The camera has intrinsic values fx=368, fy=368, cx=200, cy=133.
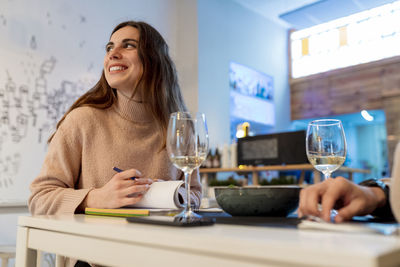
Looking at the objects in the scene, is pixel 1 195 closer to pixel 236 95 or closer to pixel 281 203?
pixel 281 203

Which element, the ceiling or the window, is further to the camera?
the window

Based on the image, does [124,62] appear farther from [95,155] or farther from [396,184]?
[396,184]

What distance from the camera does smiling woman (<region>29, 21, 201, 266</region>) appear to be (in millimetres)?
1200

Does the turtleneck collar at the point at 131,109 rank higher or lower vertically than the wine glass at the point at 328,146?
higher

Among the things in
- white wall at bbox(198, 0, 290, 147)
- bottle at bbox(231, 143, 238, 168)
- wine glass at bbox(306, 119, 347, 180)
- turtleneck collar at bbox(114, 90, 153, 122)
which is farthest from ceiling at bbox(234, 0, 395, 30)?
wine glass at bbox(306, 119, 347, 180)

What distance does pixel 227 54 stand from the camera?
195 inches

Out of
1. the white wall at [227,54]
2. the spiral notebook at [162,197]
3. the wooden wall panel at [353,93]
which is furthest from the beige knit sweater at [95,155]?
the wooden wall panel at [353,93]

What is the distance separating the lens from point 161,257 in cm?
50

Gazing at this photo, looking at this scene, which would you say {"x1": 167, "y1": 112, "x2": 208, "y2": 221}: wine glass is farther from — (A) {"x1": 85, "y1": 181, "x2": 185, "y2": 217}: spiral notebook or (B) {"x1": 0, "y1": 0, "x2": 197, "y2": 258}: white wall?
(B) {"x1": 0, "y1": 0, "x2": 197, "y2": 258}: white wall

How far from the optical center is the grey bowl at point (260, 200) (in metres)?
0.69

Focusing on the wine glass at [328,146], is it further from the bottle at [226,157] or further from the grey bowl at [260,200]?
the bottle at [226,157]

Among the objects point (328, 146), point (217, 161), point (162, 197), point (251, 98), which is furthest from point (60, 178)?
point (251, 98)

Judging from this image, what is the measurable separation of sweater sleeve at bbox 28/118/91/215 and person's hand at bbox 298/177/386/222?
650 mm

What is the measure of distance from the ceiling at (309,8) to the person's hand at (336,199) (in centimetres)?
430
